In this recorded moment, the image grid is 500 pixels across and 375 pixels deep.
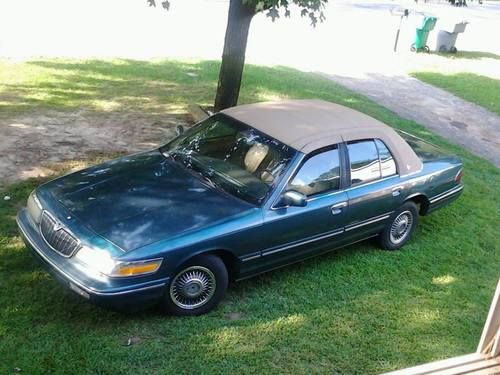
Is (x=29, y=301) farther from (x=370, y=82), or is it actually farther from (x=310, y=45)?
(x=310, y=45)

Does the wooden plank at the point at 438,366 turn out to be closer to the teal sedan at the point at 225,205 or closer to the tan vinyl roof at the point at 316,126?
the teal sedan at the point at 225,205

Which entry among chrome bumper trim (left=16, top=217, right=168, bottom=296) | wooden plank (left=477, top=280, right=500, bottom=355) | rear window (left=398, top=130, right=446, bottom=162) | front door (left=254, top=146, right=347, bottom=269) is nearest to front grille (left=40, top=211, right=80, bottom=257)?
chrome bumper trim (left=16, top=217, right=168, bottom=296)

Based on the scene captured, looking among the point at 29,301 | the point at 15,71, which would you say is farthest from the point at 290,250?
the point at 15,71

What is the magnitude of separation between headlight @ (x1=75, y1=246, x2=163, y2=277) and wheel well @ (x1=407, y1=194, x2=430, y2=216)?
317 cm

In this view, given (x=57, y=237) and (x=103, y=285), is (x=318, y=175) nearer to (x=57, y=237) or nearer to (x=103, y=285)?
(x=103, y=285)

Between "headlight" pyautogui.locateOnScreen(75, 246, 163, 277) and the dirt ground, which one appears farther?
the dirt ground

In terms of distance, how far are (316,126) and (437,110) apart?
724cm

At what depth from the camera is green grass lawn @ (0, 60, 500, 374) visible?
4.20 meters

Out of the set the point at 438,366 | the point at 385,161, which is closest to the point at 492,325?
the point at 438,366

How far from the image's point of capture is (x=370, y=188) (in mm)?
5641

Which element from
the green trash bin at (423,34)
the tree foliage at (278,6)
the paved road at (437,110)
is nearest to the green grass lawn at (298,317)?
the tree foliage at (278,6)

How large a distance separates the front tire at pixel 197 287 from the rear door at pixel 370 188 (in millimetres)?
1487

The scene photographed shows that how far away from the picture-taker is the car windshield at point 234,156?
16.5 feet

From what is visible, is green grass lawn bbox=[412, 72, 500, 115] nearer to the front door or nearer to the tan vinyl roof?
the tan vinyl roof
